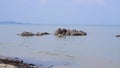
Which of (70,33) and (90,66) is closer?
(90,66)

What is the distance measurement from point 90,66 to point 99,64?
5.65ft

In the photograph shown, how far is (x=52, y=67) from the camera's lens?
27391 millimetres

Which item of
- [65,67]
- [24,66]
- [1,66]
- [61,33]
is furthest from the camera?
[61,33]

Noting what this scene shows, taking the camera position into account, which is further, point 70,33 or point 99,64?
point 70,33

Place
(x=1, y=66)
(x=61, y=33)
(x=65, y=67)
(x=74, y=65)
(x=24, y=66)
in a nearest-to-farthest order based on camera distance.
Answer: (x=1, y=66)
(x=24, y=66)
(x=65, y=67)
(x=74, y=65)
(x=61, y=33)

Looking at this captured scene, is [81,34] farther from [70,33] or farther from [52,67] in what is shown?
[52,67]

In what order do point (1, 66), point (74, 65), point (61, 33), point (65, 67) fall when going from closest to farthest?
1. point (1, 66)
2. point (65, 67)
3. point (74, 65)
4. point (61, 33)

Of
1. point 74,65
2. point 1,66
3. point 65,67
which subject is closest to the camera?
point 1,66

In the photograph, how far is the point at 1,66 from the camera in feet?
67.8

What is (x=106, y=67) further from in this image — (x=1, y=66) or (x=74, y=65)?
(x=1, y=66)

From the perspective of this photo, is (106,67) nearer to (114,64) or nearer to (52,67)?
(114,64)

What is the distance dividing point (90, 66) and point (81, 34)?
57067 millimetres

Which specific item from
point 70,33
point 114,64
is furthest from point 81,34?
point 114,64

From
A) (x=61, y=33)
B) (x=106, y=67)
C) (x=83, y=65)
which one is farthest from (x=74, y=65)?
(x=61, y=33)
